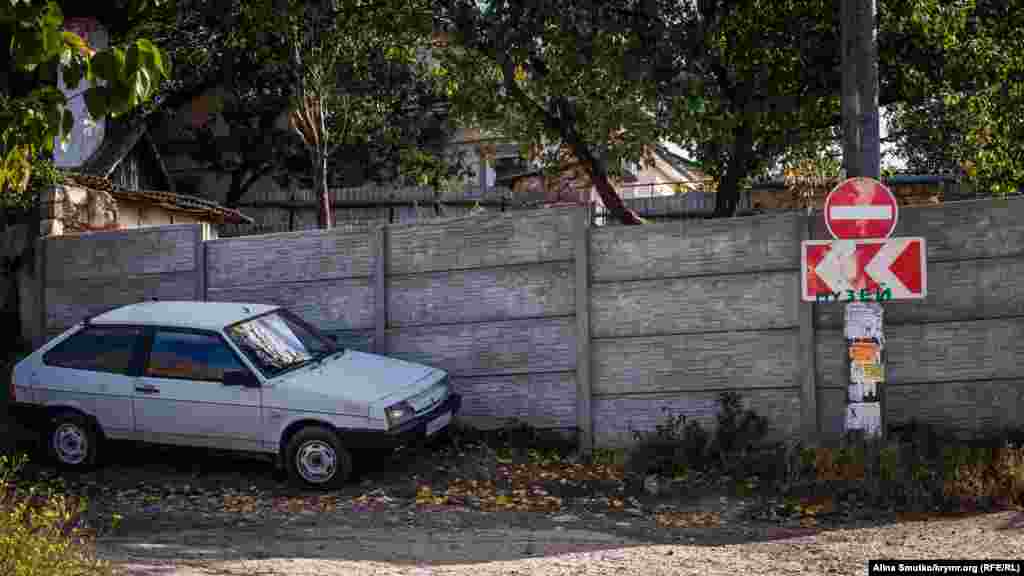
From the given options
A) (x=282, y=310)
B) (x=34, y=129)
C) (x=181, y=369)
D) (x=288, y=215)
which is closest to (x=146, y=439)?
(x=181, y=369)

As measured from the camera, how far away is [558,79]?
42.8ft

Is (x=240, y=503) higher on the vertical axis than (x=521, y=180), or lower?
lower

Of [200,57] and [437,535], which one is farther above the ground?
[200,57]

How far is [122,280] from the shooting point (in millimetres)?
12148

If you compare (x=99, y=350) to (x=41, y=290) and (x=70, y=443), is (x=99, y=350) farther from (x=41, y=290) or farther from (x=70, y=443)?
(x=41, y=290)

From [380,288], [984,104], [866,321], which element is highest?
[984,104]

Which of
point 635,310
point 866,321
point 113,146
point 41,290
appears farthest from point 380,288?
point 113,146

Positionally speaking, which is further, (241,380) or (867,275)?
(241,380)

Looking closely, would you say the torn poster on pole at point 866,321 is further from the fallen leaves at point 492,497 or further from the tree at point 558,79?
the tree at point 558,79

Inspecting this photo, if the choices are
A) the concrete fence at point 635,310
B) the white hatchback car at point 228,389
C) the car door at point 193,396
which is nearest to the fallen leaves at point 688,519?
the concrete fence at point 635,310

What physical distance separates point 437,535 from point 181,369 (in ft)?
11.0

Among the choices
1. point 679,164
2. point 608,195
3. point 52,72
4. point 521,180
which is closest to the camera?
point 52,72

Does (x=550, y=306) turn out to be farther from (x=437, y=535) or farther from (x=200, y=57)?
(x=200, y=57)

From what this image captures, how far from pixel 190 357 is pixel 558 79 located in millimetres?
5821
